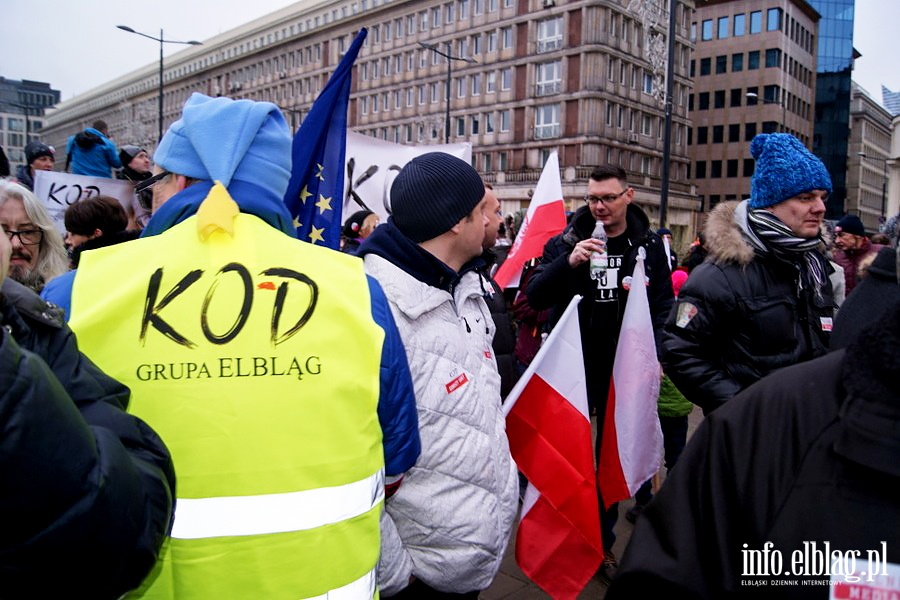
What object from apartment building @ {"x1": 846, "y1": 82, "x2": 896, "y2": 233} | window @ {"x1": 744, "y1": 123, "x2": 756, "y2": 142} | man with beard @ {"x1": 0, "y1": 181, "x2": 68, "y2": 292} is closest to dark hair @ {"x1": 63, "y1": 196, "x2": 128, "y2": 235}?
man with beard @ {"x1": 0, "y1": 181, "x2": 68, "y2": 292}

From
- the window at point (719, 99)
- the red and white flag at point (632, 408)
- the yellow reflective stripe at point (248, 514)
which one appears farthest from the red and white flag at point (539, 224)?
the window at point (719, 99)

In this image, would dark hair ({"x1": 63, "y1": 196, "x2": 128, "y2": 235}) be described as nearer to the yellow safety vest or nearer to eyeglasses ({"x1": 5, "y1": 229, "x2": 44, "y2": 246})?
eyeglasses ({"x1": 5, "y1": 229, "x2": 44, "y2": 246})

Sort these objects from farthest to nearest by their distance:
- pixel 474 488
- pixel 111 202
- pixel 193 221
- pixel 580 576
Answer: pixel 111 202, pixel 580 576, pixel 474 488, pixel 193 221

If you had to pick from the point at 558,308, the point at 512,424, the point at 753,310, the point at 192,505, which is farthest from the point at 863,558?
the point at 558,308

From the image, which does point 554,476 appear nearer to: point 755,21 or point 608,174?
point 608,174

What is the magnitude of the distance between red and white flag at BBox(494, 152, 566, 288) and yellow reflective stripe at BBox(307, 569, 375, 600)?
4416mm

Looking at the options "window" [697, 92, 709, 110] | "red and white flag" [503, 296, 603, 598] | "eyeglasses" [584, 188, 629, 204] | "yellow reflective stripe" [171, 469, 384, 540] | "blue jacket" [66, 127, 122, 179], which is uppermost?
"window" [697, 92, 709, 110]

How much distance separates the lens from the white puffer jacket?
6.74 feet

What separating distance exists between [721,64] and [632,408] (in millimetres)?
73766

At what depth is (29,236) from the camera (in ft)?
10.6

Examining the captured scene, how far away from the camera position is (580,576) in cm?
344

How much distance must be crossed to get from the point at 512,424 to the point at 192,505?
2361 millimetres

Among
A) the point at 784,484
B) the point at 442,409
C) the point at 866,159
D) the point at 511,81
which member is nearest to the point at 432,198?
the point at 442,409

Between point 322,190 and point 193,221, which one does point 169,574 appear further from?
point 322,190
